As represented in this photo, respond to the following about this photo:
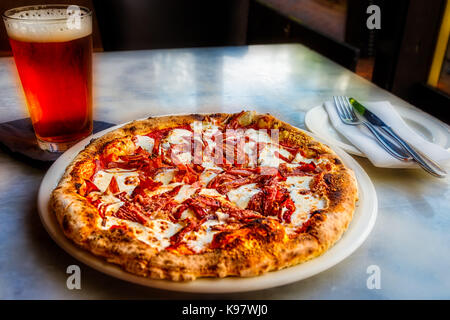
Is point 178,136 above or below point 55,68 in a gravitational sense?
below

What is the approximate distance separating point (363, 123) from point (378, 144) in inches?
5.6

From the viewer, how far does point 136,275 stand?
0.71m

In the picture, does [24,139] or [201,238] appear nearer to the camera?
[201,238]

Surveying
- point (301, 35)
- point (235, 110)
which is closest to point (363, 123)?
point (235, 110)

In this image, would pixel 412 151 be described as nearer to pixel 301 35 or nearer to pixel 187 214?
pixel 187 214

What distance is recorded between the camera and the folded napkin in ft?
3.72

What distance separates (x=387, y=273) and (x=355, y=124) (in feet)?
2.03

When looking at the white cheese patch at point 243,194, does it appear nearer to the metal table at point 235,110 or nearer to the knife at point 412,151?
the metal table at point 235,110

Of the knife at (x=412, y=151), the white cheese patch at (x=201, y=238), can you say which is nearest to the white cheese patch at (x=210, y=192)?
the white cheese patch at (x=201, y=238)

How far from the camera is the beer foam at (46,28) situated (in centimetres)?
105

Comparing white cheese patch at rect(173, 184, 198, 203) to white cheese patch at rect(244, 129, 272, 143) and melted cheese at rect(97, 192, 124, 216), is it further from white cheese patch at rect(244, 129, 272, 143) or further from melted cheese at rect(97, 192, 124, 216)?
white cheese patch at rect(244, 129, 272, 143)

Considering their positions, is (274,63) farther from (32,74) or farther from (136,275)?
(136,275)

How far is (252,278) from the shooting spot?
712 millimetres

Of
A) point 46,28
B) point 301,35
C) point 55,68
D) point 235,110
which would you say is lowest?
point 301,35
